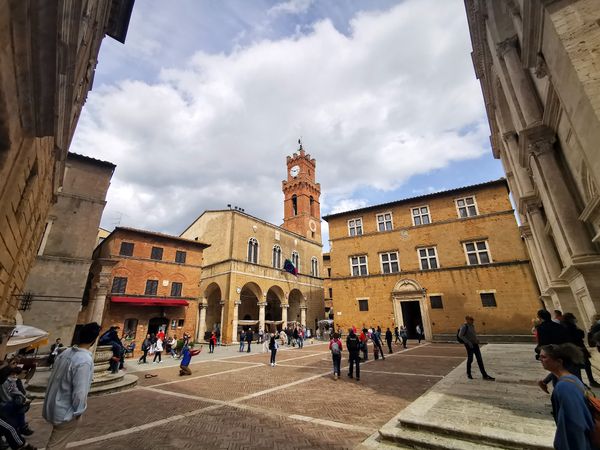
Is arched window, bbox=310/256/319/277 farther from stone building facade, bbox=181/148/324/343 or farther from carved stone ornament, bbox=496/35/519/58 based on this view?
carved stone ornament, bbox=496/35/519/58

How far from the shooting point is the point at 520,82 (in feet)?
28.7

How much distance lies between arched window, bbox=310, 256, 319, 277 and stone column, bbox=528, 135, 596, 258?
31.6 m

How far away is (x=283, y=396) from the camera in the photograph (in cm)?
796

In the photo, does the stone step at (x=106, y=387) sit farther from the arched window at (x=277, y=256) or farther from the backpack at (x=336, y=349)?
the arched window at (x=277, y=256)

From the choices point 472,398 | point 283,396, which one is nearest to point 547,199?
point 472,398

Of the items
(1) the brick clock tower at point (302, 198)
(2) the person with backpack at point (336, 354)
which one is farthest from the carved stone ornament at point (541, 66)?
(1) the brick clock tower at point (302, 198)

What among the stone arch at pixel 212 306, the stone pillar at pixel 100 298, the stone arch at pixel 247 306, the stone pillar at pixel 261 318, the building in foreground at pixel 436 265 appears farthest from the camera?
the stone arch at pixel 247 306

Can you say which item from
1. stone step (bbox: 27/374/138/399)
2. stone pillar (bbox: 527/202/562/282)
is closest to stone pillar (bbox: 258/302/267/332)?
stone step (bbox: 27/374/138/399)

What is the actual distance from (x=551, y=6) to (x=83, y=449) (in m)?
11.1

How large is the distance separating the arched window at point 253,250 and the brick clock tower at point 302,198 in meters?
13.0

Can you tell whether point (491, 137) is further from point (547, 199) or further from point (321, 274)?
point (321, 274)

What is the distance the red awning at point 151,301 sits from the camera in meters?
20.9

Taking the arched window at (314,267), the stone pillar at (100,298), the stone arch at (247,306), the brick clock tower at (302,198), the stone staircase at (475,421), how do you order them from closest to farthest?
the stone staircase at (475,421)
the stone pillar at (100,298)
the stone arch at (247,306)
the arched window at (314,267)
the brick clock tower at (302,198)

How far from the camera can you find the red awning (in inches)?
→ 823
